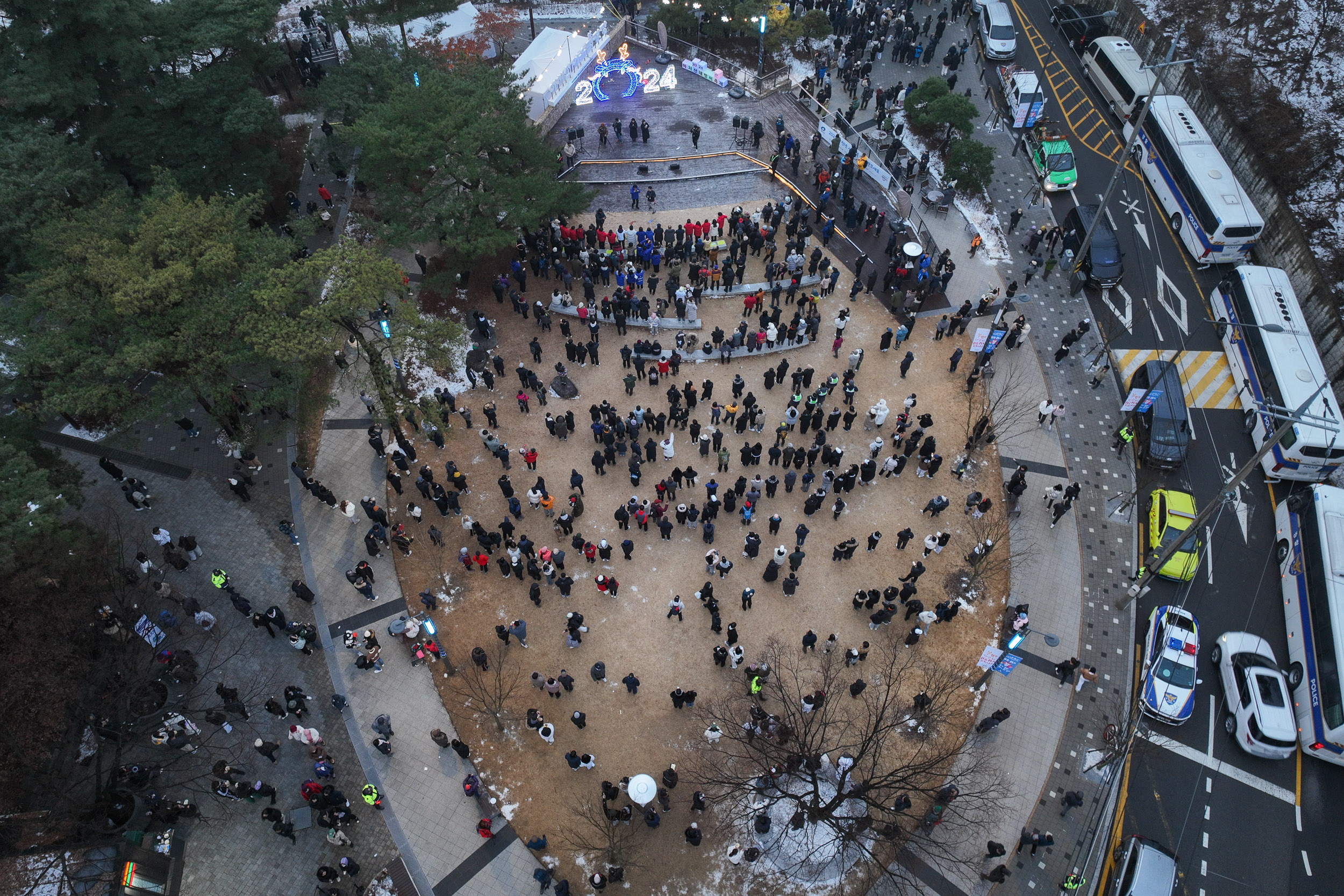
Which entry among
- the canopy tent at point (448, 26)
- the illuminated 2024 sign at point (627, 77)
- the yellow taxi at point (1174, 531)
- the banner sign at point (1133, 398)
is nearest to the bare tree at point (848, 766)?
the yellow taxi at point (1174, 531)

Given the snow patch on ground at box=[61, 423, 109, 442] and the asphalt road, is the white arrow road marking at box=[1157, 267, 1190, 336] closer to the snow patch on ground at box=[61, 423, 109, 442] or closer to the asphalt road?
the asphalt road

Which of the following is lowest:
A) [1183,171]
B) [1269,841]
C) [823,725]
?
[1269,841]

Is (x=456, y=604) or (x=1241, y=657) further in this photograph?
(x=456, y=604)

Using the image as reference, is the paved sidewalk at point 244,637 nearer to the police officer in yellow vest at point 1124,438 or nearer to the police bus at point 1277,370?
the police officer in yellow vest at point 1124,438

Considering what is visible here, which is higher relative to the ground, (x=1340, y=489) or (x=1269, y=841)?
(x=1340, y=489)

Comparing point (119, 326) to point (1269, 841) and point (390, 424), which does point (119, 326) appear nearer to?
point (390, 424)

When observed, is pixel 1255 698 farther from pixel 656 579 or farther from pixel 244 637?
pixel 244 637

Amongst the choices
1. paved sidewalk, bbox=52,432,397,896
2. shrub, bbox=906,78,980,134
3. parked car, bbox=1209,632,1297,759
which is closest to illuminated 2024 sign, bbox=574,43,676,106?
shrub, bbox=906,78,980,134

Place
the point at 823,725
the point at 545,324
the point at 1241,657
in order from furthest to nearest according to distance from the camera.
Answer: the point at 545,324
the point at 1241,657
the point at 823,725

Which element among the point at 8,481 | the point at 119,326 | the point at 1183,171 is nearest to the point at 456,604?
the point at 8,481
